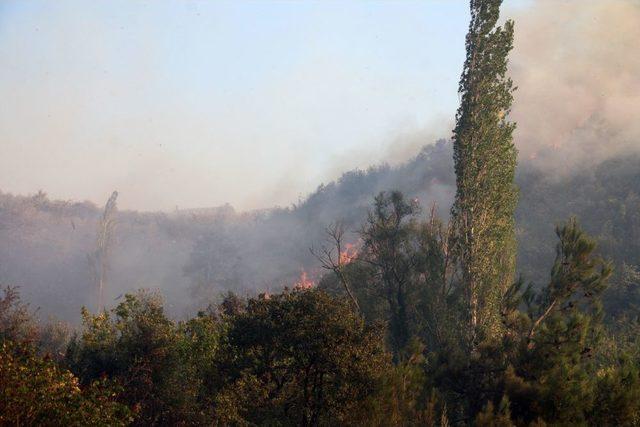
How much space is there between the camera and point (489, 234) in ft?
120

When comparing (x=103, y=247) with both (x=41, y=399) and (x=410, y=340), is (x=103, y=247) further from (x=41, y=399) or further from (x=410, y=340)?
(x=41, y=399)

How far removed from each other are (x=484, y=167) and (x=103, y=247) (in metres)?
109

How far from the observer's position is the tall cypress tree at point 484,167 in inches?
1421

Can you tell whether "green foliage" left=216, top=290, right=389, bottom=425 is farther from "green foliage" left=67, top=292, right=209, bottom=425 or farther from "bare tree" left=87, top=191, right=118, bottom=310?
"bare tree" left=87, top=191, right=118, bottom=310

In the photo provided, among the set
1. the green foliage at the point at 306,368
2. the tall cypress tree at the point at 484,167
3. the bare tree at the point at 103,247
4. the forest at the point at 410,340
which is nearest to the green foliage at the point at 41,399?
the forest at the point at 410,340

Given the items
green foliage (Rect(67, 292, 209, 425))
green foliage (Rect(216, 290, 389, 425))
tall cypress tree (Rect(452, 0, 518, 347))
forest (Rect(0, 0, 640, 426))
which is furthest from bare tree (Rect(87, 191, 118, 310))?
green foliage (Rect(216, 290, 389, 425))

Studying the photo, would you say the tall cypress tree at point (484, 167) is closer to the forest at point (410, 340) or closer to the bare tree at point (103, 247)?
the forest at point (410, 340)

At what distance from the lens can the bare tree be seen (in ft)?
413

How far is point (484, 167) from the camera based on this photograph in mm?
36844

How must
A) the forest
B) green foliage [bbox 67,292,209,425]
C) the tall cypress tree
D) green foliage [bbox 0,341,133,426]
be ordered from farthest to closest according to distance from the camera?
the tall cypress tree
green foliage [bbox 67,292,209,425]
the forest
green foliage [bbox 0,341,133,426]

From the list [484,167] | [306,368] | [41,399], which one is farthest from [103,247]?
[41,399]

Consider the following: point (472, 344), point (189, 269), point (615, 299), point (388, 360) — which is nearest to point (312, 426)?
point (388, 360)

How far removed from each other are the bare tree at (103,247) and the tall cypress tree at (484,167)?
103326 millimetres

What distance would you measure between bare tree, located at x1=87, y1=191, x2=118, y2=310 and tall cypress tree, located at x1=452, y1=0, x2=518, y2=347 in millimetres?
103326
